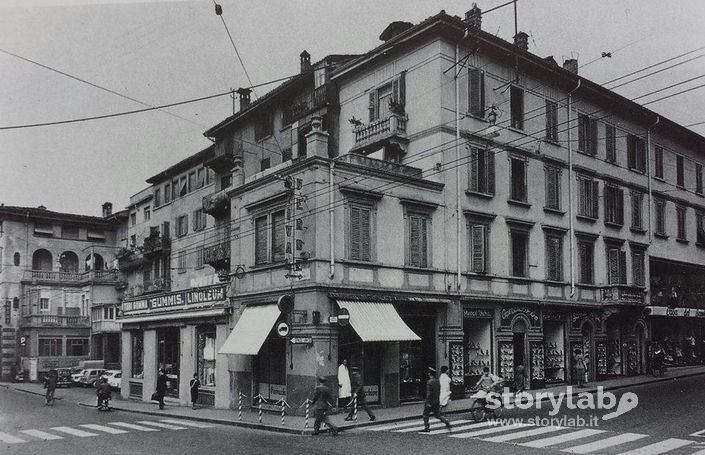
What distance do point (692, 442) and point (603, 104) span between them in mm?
23055

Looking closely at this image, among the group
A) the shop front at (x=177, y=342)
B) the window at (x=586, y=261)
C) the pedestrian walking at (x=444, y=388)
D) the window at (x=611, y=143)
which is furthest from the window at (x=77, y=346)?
the pedestrian walking at (x=444, y=388)

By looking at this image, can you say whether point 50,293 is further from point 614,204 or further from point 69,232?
point 614,204

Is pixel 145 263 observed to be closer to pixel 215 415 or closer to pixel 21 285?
pixel 21 285

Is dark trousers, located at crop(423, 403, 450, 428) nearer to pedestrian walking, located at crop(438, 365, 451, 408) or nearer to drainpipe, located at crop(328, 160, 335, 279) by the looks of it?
pedestrian walking, located at crop(438, 365, 451, 408)

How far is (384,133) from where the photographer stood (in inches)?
1086

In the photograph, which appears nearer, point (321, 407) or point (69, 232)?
point (321, 407)

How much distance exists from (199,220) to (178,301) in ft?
55.7

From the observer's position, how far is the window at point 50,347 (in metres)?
56.5

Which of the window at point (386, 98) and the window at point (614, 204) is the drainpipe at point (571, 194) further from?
the window at point (386, 98)

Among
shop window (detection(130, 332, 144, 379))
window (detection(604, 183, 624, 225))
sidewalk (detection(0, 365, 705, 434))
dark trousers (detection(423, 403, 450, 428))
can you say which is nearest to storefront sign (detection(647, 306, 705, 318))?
sidewalk (detection(0, 365, 705, 434))

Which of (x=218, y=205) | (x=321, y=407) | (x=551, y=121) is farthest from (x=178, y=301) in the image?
(x=551, y=121)

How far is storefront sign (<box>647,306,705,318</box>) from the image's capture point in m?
36.9

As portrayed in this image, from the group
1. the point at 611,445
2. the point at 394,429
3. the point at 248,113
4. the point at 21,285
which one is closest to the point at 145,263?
the point at 21,285

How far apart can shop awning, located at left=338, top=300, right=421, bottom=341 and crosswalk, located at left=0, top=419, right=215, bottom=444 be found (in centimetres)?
608
